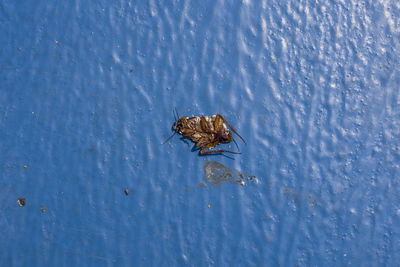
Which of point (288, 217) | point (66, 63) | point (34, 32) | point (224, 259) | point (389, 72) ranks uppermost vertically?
point (34, 32)

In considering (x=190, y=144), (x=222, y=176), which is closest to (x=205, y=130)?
(x=190, y=144)

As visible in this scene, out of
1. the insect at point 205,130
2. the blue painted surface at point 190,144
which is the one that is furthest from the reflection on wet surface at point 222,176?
the insect at point 205,130

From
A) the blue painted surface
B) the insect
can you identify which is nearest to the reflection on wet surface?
the blue painted surface

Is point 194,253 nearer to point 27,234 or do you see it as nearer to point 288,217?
point 288,217

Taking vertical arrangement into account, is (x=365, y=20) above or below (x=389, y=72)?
above

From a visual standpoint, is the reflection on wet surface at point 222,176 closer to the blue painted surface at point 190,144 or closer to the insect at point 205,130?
the blue painted surface at point 190,144

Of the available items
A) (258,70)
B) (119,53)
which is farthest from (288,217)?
(119,53)
